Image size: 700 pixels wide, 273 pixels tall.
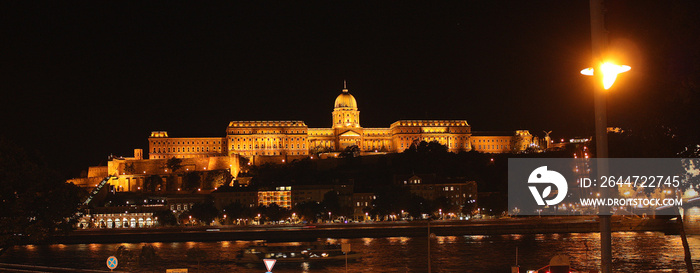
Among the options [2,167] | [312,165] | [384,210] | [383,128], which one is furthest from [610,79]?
[383,128]

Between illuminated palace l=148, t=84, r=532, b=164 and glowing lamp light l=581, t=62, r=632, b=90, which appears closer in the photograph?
glowing lamp light l=581, t=62, r=632, b=90

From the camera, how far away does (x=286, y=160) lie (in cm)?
8275

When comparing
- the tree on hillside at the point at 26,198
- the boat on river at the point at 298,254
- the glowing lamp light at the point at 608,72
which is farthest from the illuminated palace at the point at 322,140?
the glowing lamp light at the point at 608,72

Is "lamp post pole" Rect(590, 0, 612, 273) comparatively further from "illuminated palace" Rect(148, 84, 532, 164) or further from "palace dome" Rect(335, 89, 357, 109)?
"palace dome" Rect(335, 89, 357, 109)

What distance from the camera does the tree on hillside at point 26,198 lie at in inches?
606

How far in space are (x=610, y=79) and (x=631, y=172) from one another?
954 cm

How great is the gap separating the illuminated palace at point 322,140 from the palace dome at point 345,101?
3732 mm

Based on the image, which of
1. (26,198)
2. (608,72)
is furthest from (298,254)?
(608,72)

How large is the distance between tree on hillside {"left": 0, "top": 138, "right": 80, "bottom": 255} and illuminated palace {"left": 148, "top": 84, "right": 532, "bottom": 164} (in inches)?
2665

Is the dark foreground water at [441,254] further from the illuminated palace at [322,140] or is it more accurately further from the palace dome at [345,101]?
the palace dome at [345,101]

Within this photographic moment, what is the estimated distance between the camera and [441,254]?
114 feet

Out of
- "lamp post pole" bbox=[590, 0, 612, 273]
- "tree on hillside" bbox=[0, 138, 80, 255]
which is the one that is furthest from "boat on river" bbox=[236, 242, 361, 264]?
"lamp post pole" bbox=[590, 0, 612, 273]

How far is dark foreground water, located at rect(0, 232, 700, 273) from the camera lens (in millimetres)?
29078

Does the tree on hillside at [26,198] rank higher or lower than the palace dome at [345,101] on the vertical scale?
lower
